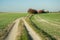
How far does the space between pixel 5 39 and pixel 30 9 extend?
359ft

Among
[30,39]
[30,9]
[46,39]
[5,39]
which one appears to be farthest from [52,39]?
[30,9]

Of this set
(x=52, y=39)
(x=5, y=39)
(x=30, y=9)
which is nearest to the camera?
(x=52, y=39)

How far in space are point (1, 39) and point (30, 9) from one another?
109m

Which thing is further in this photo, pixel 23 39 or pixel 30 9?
pixel 30 9

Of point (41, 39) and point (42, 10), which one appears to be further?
point (42, 10)

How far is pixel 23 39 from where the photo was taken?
16656mm

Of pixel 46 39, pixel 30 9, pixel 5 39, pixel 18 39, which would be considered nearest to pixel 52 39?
pixel 46 39

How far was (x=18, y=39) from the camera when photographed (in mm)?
16672

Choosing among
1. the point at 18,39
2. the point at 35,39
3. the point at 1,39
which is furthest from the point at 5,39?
the point at 35,39

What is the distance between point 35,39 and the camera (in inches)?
646

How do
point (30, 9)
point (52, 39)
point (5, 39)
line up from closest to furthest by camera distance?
point (52, 39), point (5, 39), point (30, 9)

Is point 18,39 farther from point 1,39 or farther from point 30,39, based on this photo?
point 1,39

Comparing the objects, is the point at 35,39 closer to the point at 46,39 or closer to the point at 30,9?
the point at 46,39

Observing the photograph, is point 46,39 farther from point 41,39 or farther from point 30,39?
point 30,39
